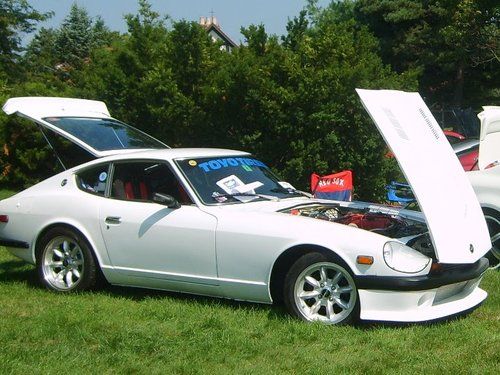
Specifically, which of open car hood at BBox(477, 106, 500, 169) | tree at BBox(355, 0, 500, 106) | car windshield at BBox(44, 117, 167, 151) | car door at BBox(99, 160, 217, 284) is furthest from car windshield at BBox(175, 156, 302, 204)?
tree at BBox(355, 0, 500, 106)

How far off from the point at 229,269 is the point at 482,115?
4.14 meters

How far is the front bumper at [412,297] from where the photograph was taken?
5.34 meters

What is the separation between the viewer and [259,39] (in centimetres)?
1180

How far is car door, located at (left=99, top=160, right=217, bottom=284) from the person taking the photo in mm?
6148

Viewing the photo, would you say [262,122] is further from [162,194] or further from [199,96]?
[162,194]

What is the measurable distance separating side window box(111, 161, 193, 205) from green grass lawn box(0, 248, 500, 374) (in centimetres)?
102

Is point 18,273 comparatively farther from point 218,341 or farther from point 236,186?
point 218,341

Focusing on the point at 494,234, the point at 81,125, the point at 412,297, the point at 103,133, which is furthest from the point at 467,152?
the point at 412,297

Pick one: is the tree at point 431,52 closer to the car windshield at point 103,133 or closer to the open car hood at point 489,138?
the open car hood at point 489,138

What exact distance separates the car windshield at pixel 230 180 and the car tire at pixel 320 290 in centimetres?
112

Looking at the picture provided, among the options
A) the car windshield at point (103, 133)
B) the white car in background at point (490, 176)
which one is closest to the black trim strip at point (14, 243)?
the car windshield at point (103, 133)

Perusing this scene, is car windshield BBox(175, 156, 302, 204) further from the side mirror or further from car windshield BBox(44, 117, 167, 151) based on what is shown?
car windshield BBox(44, 117, 167, 151)

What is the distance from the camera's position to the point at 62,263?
7.10m

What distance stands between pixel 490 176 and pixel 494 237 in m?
0.68
